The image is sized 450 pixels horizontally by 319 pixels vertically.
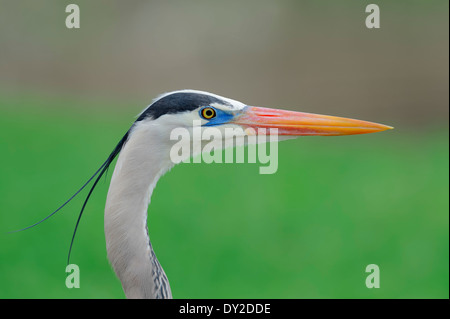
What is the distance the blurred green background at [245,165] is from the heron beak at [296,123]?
1953 mm

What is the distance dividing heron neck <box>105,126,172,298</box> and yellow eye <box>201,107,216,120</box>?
0.18m

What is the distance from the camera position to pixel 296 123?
1.81m

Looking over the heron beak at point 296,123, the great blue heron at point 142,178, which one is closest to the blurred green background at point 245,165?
the great blue heron at point 142,178

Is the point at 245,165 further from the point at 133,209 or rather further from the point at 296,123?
the point at 133,209

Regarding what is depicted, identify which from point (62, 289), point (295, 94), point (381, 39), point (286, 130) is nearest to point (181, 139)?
point (286, 130)

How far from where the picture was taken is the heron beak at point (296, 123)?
181cm

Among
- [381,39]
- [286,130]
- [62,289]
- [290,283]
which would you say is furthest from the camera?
[381,39]

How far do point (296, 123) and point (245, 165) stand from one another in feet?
11.0

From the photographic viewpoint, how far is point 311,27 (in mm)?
8523

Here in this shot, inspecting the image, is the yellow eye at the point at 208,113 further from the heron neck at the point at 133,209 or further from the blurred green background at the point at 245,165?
the blurred green background at the point at 245,165

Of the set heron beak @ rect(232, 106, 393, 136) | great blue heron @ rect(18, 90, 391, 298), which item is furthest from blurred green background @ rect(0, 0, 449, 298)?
heron beak @ rect(232, 106, 393, 136)

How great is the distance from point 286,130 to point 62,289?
87.7 inches

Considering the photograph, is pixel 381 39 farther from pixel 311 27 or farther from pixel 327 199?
pixel 327 199
